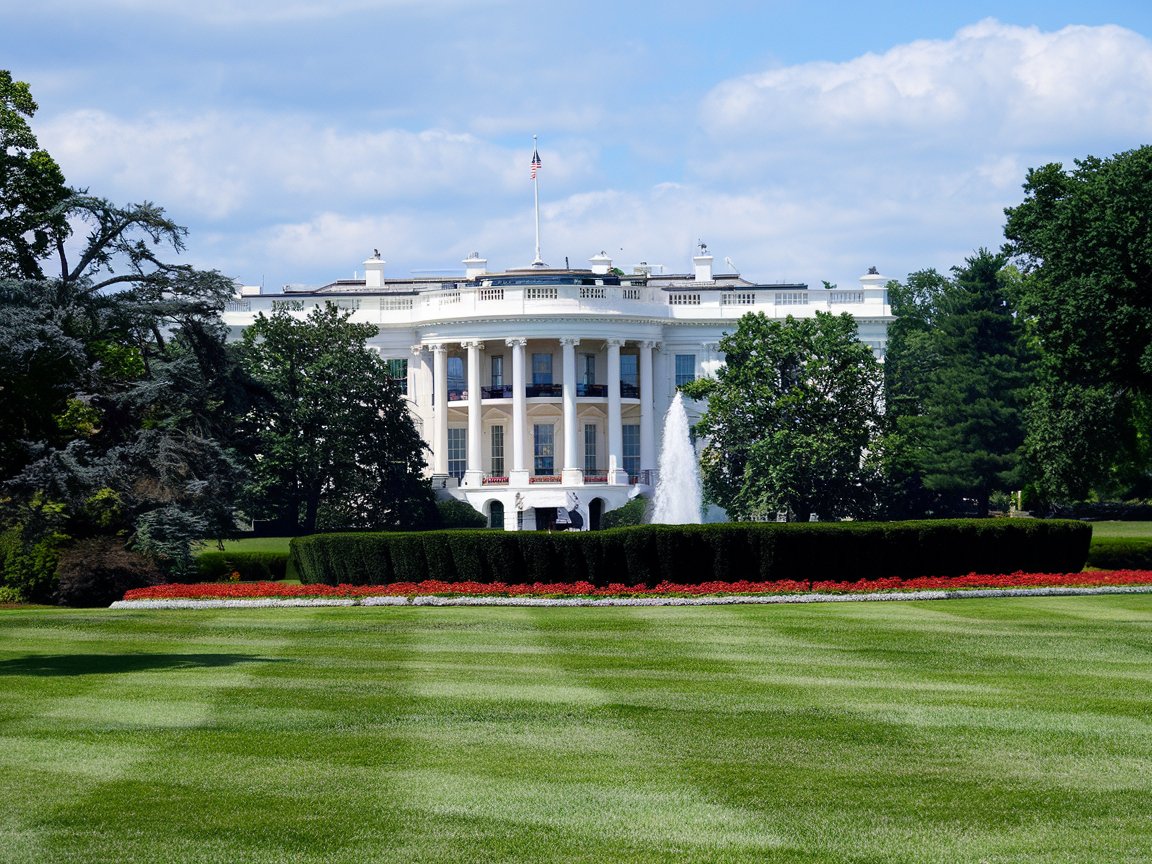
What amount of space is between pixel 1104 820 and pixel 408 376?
7416cm

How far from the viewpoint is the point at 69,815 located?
43.5 feet

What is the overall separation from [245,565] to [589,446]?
1479 inches

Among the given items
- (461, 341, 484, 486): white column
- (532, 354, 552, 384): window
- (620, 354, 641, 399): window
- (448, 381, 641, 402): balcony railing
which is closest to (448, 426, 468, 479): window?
(448, 381, 641, 402): balcony railing

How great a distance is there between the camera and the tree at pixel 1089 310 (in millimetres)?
48406

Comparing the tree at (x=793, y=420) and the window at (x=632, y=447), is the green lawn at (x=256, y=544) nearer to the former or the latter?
the tree at (x=793, y=420)

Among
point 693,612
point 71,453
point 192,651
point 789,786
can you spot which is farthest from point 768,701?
point 71,453

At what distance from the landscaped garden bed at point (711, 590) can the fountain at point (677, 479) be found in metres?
22.5

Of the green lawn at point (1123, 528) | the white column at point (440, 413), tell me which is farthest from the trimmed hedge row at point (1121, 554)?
the white column at point (440, 413)

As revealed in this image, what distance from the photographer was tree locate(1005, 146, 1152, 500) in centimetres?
4841

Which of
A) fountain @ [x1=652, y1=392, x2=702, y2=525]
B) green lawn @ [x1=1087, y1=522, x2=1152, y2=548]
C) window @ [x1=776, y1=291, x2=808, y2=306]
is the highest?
window @ [x1=776, y1=291, x2=808, y2=306]

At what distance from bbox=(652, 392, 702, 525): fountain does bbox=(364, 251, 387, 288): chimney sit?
24.9m

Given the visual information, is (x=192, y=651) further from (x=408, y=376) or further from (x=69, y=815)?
(x=408, y=376)

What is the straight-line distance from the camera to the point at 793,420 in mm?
70500

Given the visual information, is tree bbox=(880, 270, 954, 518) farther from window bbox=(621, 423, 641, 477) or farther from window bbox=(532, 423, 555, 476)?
window bbox=(532, 423, 555, 476)
